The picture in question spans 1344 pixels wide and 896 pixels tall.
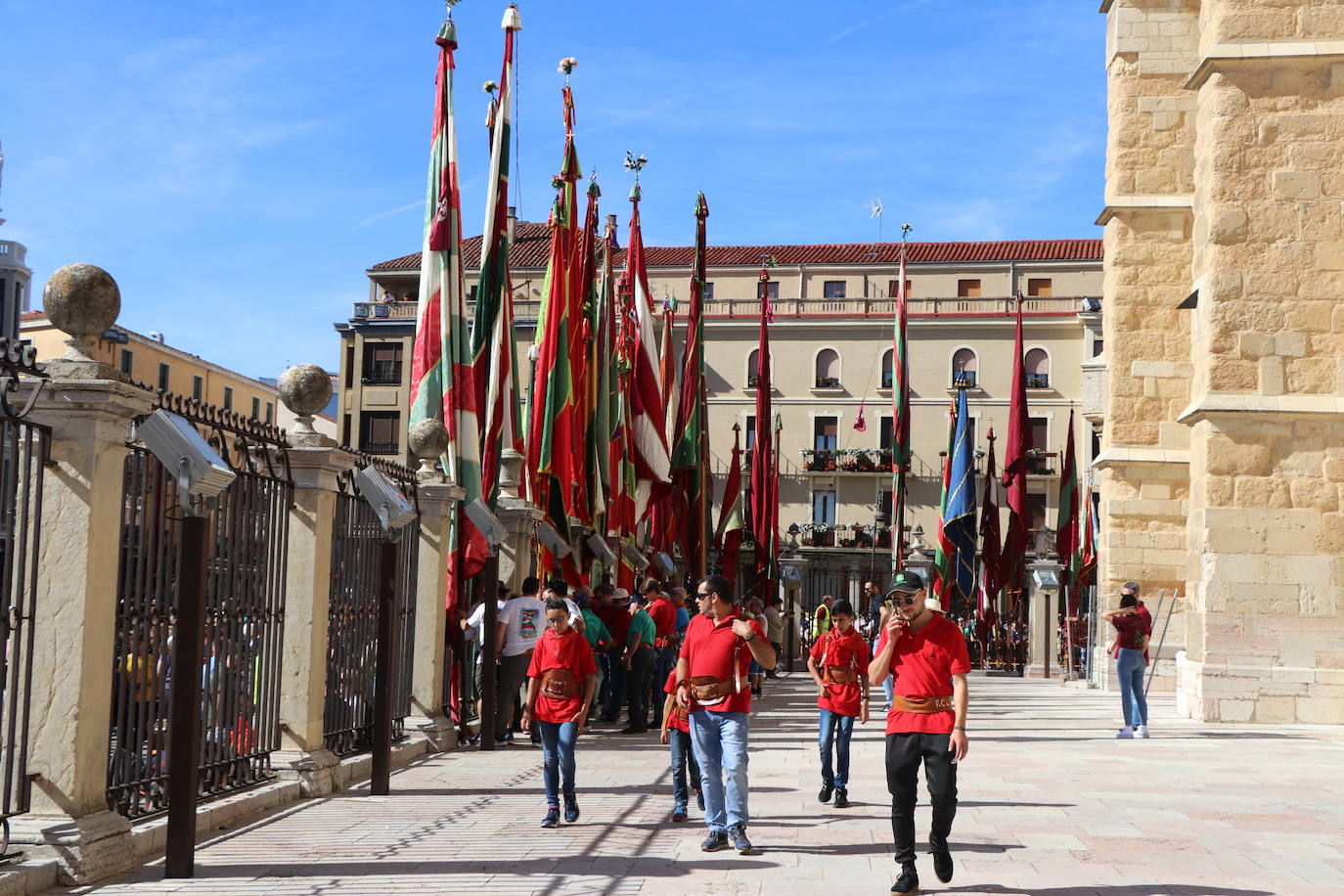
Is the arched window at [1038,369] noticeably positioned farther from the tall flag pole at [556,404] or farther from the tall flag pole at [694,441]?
the tall flag pole at [556,404]

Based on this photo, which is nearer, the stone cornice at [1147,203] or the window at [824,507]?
the stone cornice at [1147,203]

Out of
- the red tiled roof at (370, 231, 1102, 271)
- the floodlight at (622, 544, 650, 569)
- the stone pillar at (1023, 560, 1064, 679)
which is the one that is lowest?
the stone pillar at (1023, 560, 1064, 679)

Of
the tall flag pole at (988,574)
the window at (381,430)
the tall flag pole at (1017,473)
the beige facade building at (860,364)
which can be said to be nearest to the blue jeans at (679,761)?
the tall flag pole at (1017,473)

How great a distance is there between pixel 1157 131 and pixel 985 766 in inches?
577

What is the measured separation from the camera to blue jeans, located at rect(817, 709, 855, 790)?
10.7m

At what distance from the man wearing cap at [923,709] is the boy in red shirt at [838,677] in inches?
126

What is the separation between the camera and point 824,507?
61094 millimetres

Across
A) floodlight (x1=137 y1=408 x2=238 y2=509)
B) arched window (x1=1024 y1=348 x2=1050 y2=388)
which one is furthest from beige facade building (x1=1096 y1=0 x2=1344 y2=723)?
arched window (x1=1024 y1=348 x2=1050 y2=388)

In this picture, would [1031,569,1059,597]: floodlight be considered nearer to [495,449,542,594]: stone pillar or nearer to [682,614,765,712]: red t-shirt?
[495,449,542,594]: stone pillar

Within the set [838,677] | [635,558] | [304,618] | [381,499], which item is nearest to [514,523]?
[381,499]

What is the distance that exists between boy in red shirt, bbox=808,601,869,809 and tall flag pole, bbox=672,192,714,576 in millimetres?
15577

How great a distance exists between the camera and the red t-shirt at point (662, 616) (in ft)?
58.4

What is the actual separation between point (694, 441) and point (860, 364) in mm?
33650

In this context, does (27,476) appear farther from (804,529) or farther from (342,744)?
(804,529)
